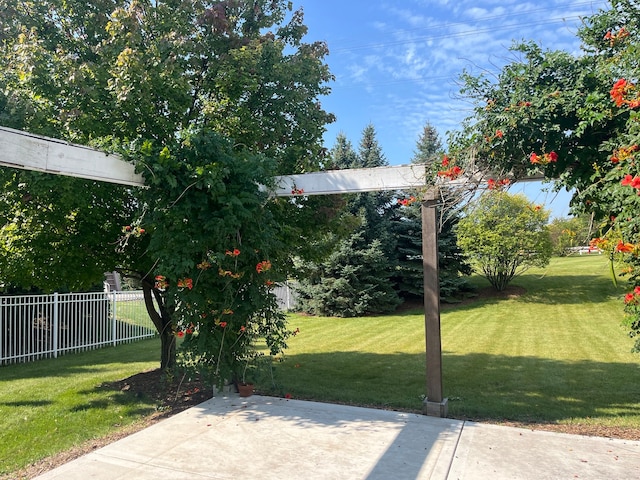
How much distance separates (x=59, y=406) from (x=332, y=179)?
4.11m

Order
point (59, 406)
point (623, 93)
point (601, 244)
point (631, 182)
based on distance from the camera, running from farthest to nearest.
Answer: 1. point (59, 406)
2. point (601, 244)
3. point (623, 93)
4. point (631, 182)

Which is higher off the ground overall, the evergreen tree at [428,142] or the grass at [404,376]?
the evergreen tree at [428,142]

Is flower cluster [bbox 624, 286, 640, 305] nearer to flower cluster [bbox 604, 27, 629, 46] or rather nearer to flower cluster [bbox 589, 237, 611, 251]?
flower cluster [bbox 589, 237, 611, 251]

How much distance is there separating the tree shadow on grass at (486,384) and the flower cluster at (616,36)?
142 inches

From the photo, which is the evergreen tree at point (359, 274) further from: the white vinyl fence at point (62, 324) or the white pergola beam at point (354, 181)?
the white pergola beam at point (354, 181)

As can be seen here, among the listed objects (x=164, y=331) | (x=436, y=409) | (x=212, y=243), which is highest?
(x=212, y=243)

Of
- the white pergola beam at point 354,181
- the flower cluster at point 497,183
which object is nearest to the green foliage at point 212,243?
the white pergola beam at point 354,181

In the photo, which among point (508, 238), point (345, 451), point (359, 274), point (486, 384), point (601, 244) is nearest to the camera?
point (601, 244)

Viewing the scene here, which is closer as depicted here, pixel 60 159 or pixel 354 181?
pixel 60 159

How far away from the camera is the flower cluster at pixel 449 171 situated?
4189 mm

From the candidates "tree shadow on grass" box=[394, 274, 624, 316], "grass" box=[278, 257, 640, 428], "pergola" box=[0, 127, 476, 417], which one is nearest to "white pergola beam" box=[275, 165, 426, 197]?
"pergola" box=[0, 127, 476, 417]

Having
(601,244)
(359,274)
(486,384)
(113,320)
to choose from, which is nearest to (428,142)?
(359,274)

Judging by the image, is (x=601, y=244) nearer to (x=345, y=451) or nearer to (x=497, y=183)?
(x=497, y=183)

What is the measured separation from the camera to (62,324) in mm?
9352
